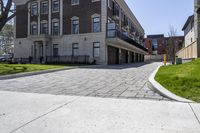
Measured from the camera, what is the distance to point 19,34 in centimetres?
3244

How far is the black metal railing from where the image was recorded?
1025 inches

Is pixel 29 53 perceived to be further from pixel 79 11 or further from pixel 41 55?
pixel 79 11

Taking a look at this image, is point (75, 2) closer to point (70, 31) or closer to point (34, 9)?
point (70, 31)

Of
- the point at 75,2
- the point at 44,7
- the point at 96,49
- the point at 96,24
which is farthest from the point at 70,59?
the point at 44,7

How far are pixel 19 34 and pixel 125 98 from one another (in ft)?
100

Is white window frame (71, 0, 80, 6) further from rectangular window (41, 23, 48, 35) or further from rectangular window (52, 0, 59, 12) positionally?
rectangular window (41, 23, 48, 35)

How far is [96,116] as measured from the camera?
426 cm

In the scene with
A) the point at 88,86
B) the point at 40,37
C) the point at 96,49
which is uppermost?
the point at 40,37

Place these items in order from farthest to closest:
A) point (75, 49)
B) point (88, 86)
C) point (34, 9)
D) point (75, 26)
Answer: point (34, 9), point (75, 26), point (75, 49), point (88, 86)

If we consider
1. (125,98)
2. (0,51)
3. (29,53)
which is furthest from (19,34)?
(0,51)

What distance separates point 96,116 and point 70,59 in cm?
2306

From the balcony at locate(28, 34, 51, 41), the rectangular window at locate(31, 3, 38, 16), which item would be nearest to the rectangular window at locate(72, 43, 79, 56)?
the balcony at locate(28, 34, 51, 41)

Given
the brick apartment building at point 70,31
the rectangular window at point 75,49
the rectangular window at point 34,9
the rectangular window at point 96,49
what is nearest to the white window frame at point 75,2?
the brick apartment building at point 70,31

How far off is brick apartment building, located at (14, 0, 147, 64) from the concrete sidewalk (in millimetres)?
20249
